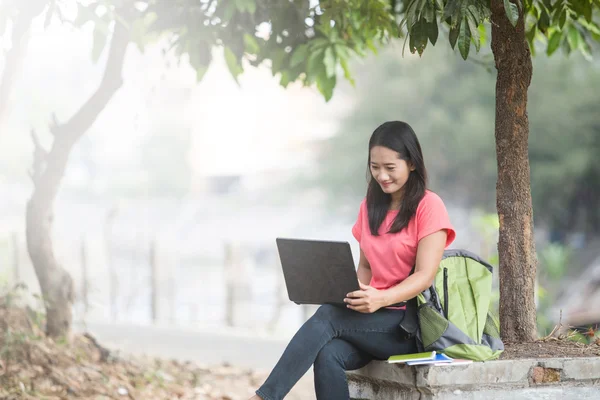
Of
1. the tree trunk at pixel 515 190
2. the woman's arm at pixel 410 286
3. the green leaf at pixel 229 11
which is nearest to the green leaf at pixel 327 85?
the green leaf at pixel 229 11

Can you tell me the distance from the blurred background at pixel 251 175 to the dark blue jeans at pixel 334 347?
202 centimetres

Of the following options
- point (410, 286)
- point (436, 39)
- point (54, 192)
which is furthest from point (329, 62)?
point (54, 192)

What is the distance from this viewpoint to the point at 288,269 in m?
3.63

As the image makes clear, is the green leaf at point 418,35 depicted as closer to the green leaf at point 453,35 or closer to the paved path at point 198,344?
the green leaf at point 453,35

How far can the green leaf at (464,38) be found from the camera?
3.26 metres

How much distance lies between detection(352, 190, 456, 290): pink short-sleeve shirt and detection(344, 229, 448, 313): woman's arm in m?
0.06

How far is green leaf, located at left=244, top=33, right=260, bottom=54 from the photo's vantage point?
5190 mm

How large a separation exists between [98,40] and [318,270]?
2040 millimetres

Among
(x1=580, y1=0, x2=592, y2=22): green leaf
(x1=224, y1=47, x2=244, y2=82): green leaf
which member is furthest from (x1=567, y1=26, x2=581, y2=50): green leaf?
(x1=224, y1=47, x2=244, y2=82): green leaf

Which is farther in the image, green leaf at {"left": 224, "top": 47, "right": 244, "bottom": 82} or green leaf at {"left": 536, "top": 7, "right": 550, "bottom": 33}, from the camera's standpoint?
green leaf at {"left": 224, "top": 47, "right": 244, "bottom": 82}

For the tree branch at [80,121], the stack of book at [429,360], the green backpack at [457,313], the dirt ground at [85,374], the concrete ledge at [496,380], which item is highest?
the tree branch at [80,121]

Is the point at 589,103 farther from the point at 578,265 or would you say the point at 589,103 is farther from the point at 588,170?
the point at 578,265

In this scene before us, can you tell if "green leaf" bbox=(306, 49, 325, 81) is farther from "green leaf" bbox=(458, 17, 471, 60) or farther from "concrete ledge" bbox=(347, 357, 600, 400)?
"concrete ledge" bbox=(347, 357, 600, 400)

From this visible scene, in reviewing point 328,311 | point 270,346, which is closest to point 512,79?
point 328,311
